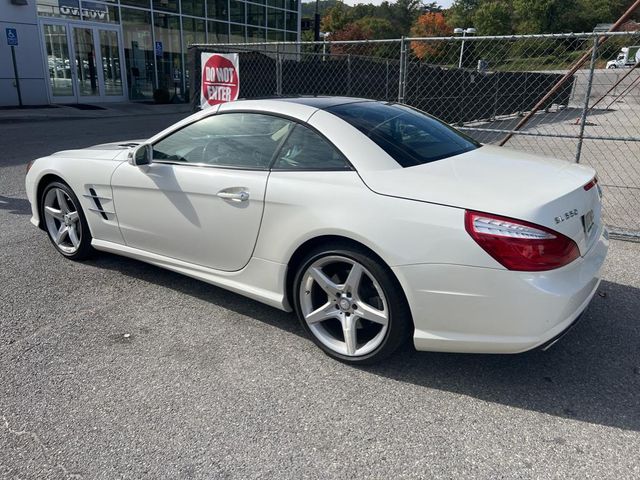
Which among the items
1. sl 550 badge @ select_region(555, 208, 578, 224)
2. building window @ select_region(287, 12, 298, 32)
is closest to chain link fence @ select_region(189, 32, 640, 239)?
sl 550 badge @ select_region(555, 208, 578, 224)

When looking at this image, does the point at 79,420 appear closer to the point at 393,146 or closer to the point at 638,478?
the point at 393,146

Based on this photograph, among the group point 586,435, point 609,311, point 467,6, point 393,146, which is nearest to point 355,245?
point 393,146

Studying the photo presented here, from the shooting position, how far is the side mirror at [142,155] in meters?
3.65

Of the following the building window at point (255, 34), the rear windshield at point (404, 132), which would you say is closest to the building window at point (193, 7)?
the building window at point (255, 34)

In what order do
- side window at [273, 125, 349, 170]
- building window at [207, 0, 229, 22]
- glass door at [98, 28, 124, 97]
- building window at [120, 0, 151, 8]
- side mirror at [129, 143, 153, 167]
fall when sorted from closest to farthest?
side window at [273, 125, 349, 170], side mirror at [129, 143, 153, 167], glass door at [98, 28, 124, 97], building window at [120, 0, 151, 8], building window at [207, 0, 229, 22]

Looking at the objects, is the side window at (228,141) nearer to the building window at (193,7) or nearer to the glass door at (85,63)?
the glass door at (85,63)

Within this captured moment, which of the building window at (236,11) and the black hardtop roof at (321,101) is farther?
the building window at (236,11)

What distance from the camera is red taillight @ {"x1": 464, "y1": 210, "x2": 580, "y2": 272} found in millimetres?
2406

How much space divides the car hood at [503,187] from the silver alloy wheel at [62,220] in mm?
2831

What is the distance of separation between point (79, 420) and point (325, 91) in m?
10.6

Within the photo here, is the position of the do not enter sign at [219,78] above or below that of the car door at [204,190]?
above

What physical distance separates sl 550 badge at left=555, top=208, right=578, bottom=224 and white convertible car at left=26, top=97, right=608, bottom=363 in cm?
1

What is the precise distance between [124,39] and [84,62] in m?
2.06

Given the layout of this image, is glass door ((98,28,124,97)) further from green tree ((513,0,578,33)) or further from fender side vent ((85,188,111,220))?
green tree ((513,0,578,33))
